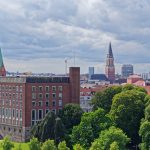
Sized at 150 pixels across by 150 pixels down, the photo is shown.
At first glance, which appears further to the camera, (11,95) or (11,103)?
(11,95)

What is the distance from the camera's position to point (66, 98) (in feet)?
426

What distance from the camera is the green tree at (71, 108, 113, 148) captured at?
96.8m

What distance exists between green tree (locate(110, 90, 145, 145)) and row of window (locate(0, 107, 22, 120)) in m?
32.5

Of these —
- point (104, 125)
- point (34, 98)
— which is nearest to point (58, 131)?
point (104, 125)

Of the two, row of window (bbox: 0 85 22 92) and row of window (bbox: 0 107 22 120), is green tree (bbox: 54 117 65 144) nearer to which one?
row of window (bbox: 0 107 22 120)

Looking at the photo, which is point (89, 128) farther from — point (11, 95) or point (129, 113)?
point (11, 95)

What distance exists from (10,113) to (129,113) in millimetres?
40921

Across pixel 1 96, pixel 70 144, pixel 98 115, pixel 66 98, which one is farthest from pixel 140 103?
pixel 1 96

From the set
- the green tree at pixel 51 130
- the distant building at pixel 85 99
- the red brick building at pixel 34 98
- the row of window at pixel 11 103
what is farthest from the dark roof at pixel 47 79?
the green tree at pixel 51 130

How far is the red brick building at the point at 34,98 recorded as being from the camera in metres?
126

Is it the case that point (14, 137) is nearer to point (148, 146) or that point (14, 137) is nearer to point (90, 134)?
point (90, 134)

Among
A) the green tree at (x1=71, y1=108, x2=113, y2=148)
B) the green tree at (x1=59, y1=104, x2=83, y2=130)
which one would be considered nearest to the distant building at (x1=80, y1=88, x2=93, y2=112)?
the green tree at (x1=59, y1=104, x2=83, y2=130)

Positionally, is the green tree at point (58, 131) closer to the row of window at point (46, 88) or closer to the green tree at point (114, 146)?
the green tree at point (114, 146)

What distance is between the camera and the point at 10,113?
13250 cm
